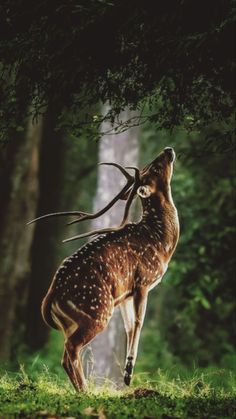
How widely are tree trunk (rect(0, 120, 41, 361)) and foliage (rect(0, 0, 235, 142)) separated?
5.55 metres

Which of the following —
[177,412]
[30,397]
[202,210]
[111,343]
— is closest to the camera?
[177,412]

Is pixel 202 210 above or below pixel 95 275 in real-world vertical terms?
above

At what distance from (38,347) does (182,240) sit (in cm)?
496

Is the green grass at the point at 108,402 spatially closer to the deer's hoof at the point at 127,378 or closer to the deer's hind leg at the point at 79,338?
the deer's hoof at the point at 127,378

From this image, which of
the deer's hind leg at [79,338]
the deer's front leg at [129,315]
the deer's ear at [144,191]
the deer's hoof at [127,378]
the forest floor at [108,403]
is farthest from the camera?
the deer's ear at [144,191]

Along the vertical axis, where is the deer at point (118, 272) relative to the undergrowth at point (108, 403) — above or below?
above

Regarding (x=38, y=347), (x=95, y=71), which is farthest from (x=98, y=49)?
(x=38, y=347)

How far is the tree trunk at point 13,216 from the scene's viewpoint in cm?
1108

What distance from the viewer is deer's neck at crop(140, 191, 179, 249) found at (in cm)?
612

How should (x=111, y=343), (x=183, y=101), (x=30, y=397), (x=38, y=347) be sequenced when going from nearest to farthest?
1. (x=30, y=397)
2. (x=183, y=101)
3. (x=111, y=343)
4. (x=38, y=347)

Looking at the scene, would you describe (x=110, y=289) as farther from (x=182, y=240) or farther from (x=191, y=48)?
(x=182, y=240)

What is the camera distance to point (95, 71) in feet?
17.3

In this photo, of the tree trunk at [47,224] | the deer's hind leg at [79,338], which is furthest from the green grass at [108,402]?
the tree trunk at [47,224]

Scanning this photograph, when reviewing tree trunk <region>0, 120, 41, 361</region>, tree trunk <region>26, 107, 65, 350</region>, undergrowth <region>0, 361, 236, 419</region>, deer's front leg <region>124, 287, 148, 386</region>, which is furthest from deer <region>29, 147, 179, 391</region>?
tree trunk <region>26, 107, 65, 350</region>
